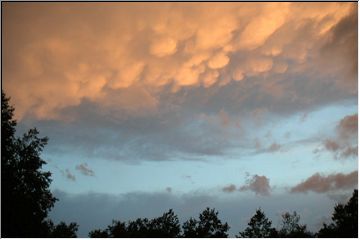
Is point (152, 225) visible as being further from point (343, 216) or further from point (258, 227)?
point (343, 216)

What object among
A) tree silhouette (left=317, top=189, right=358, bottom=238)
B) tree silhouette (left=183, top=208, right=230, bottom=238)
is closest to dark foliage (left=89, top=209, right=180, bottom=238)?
tree silhouette (left=183, top=208, right=230, bottom=238)

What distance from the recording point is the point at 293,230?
230 ft

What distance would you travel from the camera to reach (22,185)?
25.1m

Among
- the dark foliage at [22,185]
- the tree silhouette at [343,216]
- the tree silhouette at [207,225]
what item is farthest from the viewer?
the tree silhouette at [207,225]

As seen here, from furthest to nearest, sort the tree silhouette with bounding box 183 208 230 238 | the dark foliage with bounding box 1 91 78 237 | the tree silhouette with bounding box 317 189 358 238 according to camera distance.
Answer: the tree silhouette with bounding box 183 208 230 238 → the tree silhouette with bounding box 317 189 358 238 → the dark foliage with bounding box 1 91 78 237

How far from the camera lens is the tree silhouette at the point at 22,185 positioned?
912 inches

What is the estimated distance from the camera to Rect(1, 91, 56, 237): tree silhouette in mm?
23156

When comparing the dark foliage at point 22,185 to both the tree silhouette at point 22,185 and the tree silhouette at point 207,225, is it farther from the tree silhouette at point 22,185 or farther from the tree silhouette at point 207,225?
the tree silhouette at point 207,225

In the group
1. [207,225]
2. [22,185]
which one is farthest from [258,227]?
[22,185]

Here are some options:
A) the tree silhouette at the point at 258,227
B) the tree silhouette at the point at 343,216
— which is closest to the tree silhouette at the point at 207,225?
the tree silhouette at the point at 258,227

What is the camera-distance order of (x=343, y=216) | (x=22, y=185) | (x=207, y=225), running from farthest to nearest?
(x=207, y=225) → (x=343, y=216) → (x=22, y=185)

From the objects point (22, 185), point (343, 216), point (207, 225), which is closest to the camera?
point (22, 185)

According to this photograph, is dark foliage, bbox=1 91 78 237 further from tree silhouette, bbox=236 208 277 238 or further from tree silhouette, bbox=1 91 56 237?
tree silhouette, bbox=236 208 277 238

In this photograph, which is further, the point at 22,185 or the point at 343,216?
the point at 343,216
